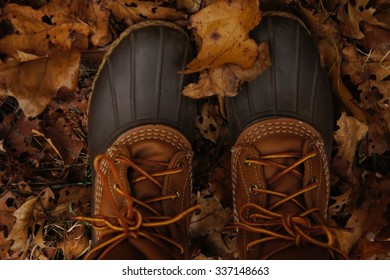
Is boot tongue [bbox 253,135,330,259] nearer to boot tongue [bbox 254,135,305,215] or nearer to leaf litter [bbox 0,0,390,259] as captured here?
boot tongue [bbox 254,135,305,215]

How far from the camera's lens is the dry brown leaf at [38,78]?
60.2 inches

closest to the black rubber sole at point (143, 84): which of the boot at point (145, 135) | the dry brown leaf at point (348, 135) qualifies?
the boot at point (145, 135)

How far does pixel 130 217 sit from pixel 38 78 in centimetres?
54

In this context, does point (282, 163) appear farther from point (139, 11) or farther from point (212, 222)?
point (139, 11)

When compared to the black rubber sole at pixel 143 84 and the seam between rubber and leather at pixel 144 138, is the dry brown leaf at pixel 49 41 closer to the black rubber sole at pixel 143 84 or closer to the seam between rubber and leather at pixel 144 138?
the black rubber sole at pixel 143 84

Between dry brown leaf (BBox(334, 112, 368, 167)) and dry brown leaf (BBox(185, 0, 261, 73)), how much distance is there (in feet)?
1.27

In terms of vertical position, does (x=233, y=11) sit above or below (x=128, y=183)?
above

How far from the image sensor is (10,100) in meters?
1.68

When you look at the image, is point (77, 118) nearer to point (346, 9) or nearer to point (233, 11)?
point (233, 11)

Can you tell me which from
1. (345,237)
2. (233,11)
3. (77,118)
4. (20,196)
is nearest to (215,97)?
(233,11)

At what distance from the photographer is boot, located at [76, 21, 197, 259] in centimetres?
145

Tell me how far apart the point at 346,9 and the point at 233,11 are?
0.39 m

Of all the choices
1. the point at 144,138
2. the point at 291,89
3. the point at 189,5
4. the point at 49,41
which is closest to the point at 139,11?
the point at 189,5

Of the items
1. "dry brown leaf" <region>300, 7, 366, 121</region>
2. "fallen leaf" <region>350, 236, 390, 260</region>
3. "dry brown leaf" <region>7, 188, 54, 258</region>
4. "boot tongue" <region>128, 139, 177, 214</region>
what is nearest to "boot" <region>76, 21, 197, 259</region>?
"boot tongue" <region>128, 139, 177, 214</region>
